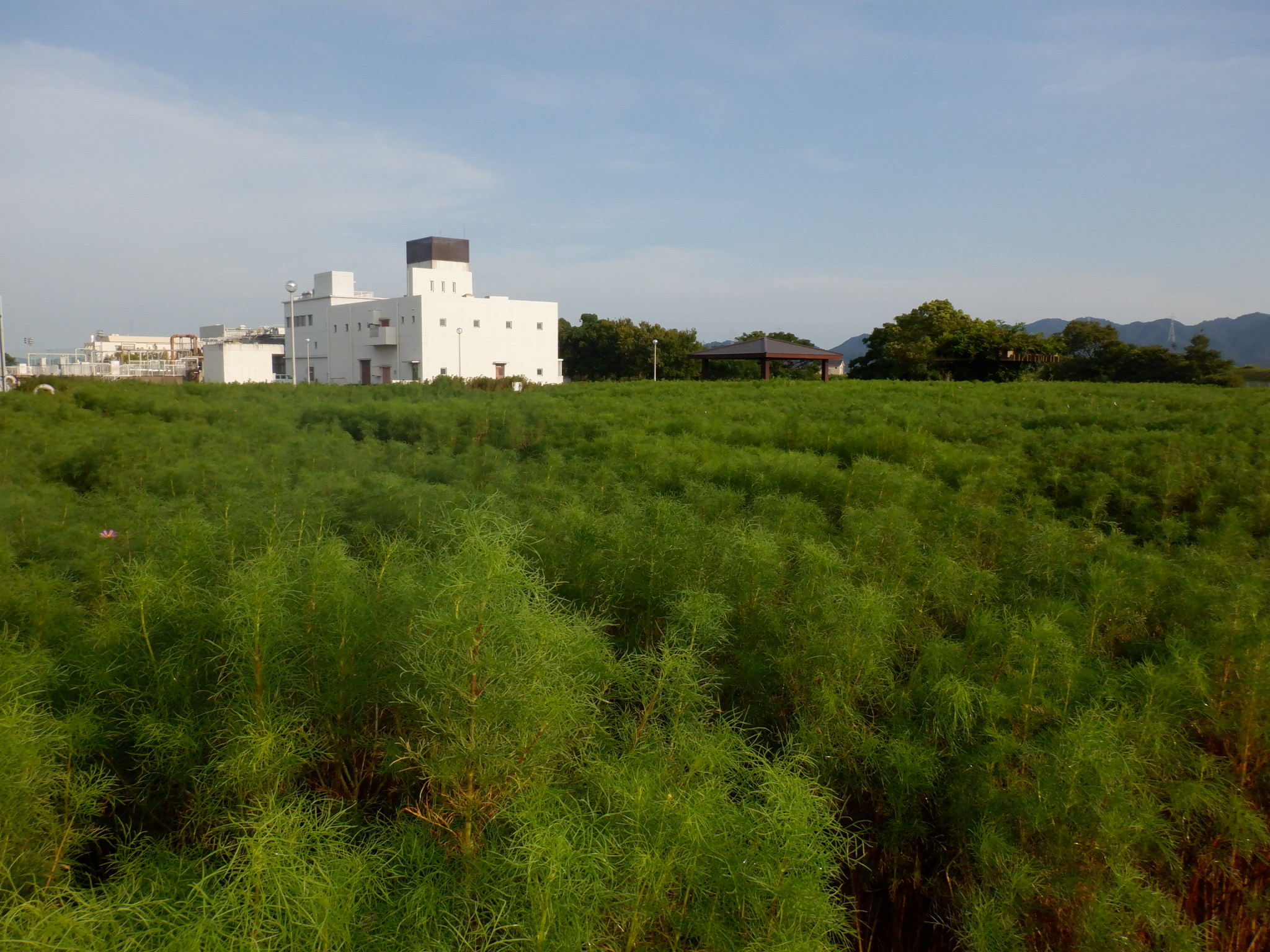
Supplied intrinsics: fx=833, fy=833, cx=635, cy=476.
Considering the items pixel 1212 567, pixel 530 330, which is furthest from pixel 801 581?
pixel 530 330

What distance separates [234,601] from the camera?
2.57m

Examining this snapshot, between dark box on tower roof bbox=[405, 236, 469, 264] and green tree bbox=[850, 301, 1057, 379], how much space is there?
30179 millimetres

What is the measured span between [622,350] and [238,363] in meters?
20.0

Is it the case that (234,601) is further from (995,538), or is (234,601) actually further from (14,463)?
(14,463)

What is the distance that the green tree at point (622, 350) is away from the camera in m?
45.9

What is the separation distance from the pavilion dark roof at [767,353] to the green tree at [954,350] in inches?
152

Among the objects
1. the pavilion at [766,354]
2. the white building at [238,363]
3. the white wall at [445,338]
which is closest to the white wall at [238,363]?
the white building at [238,363]

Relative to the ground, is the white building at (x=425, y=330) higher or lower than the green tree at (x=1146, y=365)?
higher

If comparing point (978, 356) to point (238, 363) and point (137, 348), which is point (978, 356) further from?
point (137, 348)

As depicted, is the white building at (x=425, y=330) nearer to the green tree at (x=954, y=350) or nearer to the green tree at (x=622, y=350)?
the green tree at (x=622, y=350)

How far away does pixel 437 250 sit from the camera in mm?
52344

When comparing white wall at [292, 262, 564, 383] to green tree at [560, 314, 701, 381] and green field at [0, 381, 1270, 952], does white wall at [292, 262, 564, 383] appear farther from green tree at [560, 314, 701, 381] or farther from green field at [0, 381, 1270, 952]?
green field at [0, 381, 1270, 952]

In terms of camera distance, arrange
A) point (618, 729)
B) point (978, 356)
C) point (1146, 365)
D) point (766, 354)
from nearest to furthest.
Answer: point (618, 729) → point (766, 354) → point (978, 356) → point (1146, 365)

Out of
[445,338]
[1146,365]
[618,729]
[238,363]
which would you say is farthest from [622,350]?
[618,729]
